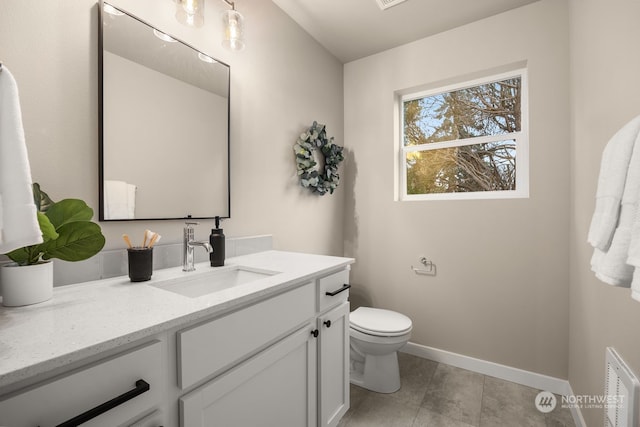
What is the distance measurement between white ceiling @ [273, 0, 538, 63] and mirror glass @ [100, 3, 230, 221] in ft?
3.04

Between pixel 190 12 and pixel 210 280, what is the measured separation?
1.17 m

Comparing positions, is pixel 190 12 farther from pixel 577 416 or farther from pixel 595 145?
pixel 577 416

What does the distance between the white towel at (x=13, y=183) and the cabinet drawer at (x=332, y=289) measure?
962 mm

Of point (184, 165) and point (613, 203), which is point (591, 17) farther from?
point (184, 165)

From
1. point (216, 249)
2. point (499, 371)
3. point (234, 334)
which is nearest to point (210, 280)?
point (216, 249)

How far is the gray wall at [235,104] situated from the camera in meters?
0.97

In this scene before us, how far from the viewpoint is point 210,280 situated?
1288mm

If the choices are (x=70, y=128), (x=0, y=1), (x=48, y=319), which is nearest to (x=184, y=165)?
(x=70, y=128)

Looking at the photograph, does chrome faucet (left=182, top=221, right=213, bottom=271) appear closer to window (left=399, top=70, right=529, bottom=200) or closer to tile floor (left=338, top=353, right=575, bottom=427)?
tile floor (left=338, top=353, right=575, bottom=427)

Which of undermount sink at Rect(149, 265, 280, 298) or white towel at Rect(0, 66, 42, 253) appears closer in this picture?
white towel at Rect(0, 66, 42, 253)

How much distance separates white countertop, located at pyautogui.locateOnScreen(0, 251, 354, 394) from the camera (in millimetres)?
528

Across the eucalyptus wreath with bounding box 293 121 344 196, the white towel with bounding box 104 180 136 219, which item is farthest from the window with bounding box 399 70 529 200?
the white towel with bounding box 104 180 136 219

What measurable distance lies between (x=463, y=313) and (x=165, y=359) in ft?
6.95

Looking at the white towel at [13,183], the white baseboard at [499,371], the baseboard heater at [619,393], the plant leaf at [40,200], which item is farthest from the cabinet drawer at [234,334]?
the white baseboard at [499,371]
